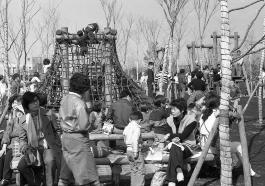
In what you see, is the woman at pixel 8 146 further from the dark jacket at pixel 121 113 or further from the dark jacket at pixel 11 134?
the dark jacket at pixel 121 113

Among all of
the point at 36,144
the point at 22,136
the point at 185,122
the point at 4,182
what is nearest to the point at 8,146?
the point at 4,182

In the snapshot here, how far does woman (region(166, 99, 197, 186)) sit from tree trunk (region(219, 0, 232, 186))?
179cm

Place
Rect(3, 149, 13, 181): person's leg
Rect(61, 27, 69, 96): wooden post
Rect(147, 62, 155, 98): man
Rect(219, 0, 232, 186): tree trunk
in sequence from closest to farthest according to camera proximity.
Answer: Rect(219, 0, 232, 186): tree trunk, Rect(3, 149, 13, 181): person's leg, Rect(61, 27, 69, 96): wooden post, Rect(147, 62, 155, 98): man

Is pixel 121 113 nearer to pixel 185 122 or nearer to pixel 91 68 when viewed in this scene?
pixel 185 122

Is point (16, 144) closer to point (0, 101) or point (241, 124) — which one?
point (241, 124)

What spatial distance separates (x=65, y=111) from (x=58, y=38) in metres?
8.72

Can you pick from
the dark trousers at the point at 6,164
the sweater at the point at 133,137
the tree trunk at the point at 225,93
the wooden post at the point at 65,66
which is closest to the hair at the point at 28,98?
the dark trousers at the point at 6,164

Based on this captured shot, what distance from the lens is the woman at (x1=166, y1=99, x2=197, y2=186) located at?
22.2 feet

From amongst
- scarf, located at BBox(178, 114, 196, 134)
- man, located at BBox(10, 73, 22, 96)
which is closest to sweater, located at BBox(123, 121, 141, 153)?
scarf, located at BBox(178, 114, 196, 134)

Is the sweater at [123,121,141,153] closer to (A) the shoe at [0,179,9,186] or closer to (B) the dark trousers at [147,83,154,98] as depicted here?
(A) the shoe at [0,179,9,186]

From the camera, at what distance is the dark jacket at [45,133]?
6754 millimetres

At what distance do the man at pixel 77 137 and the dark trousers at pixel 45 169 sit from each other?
3.85 feet

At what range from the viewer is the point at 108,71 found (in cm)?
1416

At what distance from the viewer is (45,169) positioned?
6.82 meters
